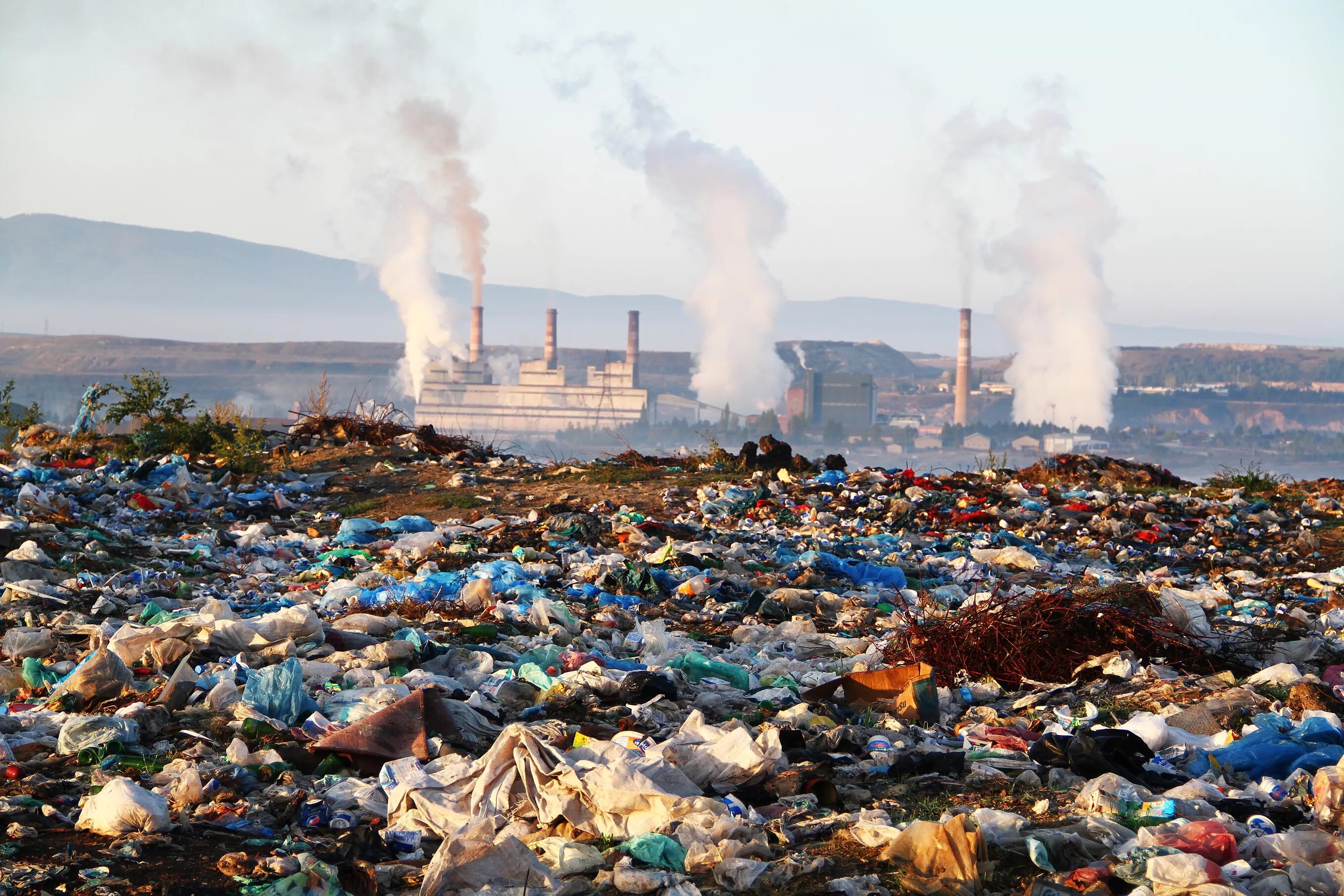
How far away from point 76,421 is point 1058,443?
2897 inches

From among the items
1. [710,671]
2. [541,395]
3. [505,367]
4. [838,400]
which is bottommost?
[838,400]

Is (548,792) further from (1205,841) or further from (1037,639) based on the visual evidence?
(1037,639)

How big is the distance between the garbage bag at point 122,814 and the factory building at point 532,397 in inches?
2737

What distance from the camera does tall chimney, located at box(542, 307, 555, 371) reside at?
262 ft

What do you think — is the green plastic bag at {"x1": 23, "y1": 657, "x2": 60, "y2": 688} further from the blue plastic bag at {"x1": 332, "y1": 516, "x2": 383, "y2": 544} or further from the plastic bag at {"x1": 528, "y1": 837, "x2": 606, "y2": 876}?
the blue plastic bag at {"x1": 332, "y1": 516, "x2": 383, "y2": 544}

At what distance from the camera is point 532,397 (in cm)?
7788

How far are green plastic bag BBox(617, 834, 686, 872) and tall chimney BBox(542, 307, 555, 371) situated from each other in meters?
77.3

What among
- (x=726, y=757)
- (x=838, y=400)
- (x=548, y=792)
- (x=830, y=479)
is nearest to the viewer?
(x=548, y=792)

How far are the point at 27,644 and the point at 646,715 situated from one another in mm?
2398

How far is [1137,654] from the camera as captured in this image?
15.0 ft

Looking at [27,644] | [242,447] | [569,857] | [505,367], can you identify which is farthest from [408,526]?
[505,367]

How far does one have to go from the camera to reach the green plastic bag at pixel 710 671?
431cm

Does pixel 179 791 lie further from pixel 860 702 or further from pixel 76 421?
pixel 76 421

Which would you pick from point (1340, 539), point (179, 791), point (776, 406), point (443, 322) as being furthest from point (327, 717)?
point (776, 406)
